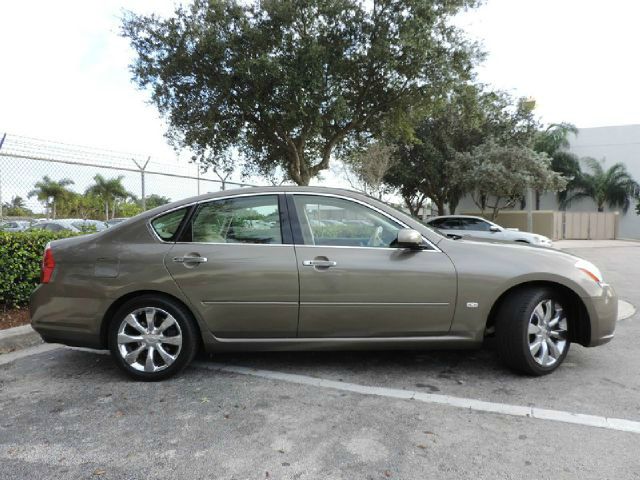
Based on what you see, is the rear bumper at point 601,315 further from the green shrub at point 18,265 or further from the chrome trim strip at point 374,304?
the green shrub at point 18,265

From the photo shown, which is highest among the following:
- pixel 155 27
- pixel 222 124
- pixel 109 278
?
pixel 155 27

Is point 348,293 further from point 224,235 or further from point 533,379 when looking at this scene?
point 533,379

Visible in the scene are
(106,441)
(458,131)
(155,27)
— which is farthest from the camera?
(458,131)

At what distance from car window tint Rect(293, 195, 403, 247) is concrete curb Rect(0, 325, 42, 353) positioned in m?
3.15

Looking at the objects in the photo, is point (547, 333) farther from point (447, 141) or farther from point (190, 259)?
point (447, 141)

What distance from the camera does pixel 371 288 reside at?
357 cm

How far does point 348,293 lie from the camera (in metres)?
3.58

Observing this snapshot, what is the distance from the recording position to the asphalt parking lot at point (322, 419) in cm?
247

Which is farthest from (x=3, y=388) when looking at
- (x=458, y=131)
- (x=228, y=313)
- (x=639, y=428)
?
(x=458, y=131)

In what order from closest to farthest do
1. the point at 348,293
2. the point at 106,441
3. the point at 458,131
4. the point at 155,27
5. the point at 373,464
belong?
the point at 373,464 < the point at 106,441 < the point at 348,293 < the point at 155,27 < the point at 458,131

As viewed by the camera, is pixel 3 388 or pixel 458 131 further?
pixel 458 131

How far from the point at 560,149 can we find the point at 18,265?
33578mm

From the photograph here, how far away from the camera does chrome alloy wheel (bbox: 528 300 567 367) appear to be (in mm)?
3658

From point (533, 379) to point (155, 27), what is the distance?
12092mm
